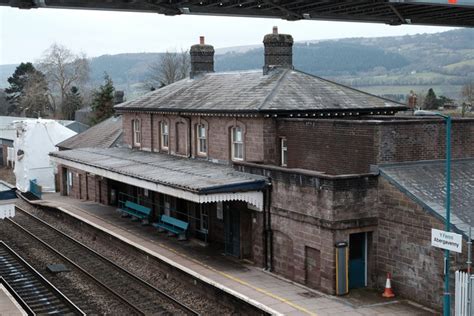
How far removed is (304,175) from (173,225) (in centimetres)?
921

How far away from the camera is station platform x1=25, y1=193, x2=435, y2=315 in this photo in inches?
640

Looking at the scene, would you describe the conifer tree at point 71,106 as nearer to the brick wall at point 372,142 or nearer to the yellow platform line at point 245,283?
the yellow platform line at point 245,283

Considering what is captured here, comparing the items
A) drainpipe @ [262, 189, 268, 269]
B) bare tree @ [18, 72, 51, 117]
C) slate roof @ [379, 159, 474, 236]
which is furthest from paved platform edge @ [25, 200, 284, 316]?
bare tree @ [18, 72, 51, 117]

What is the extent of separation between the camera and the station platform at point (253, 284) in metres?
16.2

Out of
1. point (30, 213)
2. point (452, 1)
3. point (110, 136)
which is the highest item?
point (452, 1)

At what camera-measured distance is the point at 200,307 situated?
18.0 metres

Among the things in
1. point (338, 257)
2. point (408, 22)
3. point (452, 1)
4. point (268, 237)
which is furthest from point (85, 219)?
point (452, 1)

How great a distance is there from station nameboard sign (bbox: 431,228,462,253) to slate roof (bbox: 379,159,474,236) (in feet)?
4.53

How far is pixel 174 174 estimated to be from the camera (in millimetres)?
23203

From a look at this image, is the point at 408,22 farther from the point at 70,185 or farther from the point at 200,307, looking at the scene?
the point at 70,185

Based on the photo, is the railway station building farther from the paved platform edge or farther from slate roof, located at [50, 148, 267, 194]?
the paved platform edge

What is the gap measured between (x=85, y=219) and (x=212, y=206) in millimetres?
7888

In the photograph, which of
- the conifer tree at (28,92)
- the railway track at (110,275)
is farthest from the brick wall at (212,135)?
the conifer tree at (28,92)

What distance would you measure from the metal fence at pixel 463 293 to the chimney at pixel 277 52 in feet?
43.9
